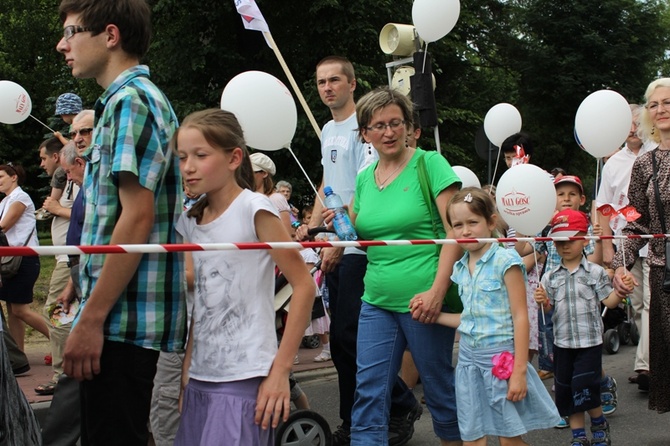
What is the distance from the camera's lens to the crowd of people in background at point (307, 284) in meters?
2.88

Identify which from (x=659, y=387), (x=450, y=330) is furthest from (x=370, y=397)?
(x=659, y=387)

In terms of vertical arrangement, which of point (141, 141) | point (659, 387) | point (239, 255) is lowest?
point (659, 387)

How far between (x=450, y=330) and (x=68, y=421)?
2.09m

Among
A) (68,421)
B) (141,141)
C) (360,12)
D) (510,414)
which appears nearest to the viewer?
(141,141)

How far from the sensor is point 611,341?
31.4 ft

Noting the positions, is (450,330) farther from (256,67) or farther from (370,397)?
(256,67)

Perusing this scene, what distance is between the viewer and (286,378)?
115 inches

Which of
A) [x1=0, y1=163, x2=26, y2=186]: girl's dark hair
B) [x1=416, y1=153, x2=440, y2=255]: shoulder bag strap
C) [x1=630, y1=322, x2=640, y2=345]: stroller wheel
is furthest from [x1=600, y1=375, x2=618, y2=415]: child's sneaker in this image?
[x1=0, y1=163, x2=26, y2=186]: girl's dark hair

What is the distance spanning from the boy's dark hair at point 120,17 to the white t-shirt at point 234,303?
636mm

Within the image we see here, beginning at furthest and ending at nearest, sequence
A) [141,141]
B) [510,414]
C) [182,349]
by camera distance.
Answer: [510,414], [182,349], [141,141]

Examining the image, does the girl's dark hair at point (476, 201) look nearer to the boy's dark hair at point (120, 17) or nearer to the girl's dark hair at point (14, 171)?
the boy's dark hair at point (120, 17)

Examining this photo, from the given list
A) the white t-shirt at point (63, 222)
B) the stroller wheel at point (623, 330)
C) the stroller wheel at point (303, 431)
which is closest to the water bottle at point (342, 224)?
the stroller wheel at point (303, 431)

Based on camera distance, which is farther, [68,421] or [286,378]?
[68,421]

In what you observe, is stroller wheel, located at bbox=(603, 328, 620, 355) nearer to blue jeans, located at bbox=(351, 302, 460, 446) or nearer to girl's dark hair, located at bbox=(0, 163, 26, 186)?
blue jeans, located at bbox=(351, 302, 460, 446)
